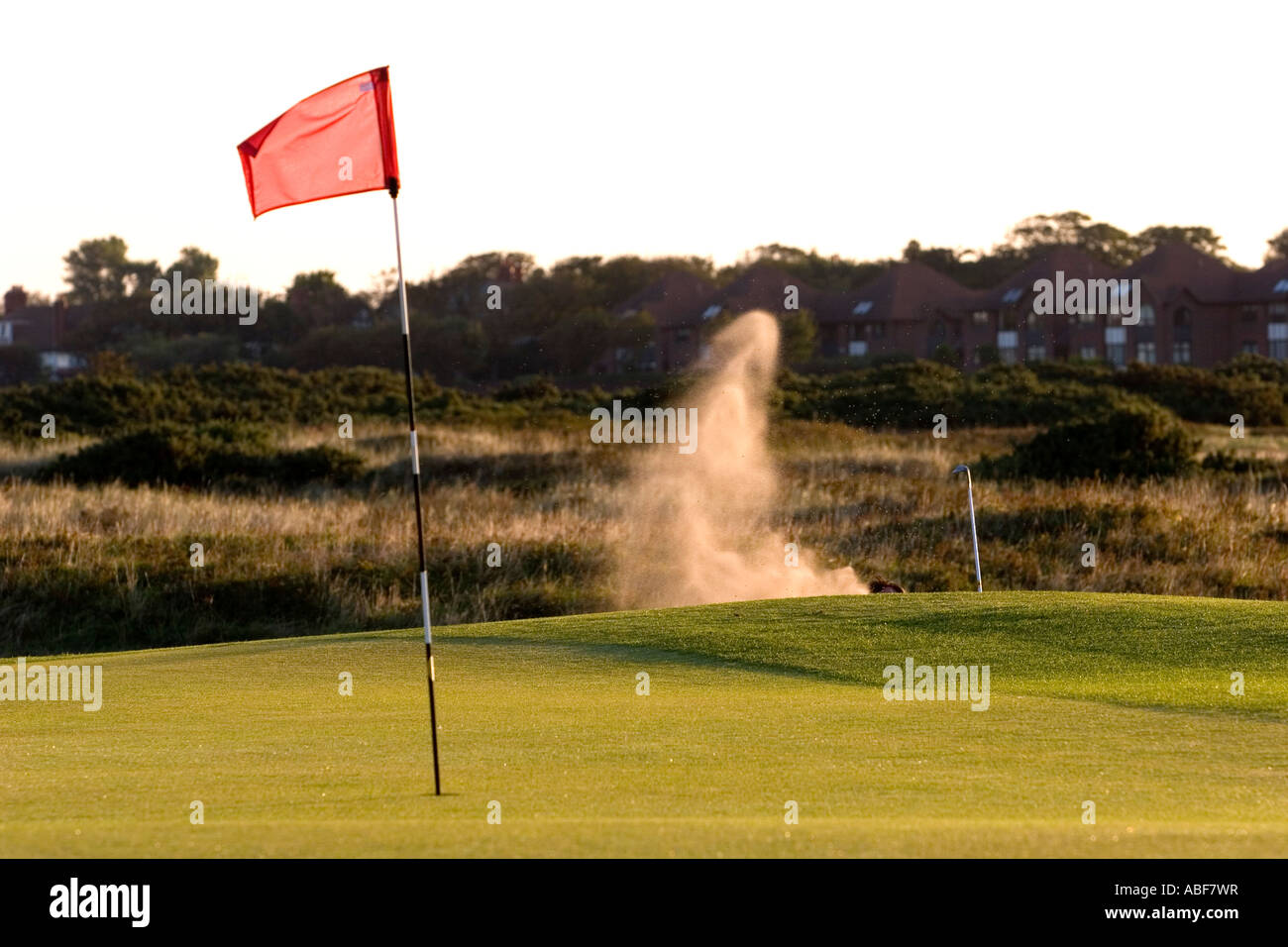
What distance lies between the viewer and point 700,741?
8.99m

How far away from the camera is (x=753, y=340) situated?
112 feet

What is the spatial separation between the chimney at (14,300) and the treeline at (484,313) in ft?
13.8

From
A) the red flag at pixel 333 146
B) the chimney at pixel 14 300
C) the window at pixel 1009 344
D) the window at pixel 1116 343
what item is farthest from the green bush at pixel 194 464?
the chimney at pixel 14 300

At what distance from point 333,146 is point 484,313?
91606mm

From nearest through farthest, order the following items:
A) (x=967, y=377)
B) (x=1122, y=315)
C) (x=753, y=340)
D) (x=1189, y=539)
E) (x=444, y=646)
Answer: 1. (x=444, y=646)
2. (x=1189, y=539)
3. (x=753, y=340)
4. (x=967, y=377)
5. (x=1122, y=315)

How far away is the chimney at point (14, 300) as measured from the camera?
352 feet

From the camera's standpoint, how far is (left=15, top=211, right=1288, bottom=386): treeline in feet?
293

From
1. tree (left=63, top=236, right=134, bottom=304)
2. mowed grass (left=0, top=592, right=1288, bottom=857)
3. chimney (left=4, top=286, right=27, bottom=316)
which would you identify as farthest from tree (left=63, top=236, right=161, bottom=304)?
mowed grass (left=0, top=592, right=1288, bottom=857)

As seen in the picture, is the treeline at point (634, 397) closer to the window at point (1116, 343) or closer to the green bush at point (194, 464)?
the green bush at point (194, 464)

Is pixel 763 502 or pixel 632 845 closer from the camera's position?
pixel 632 845
